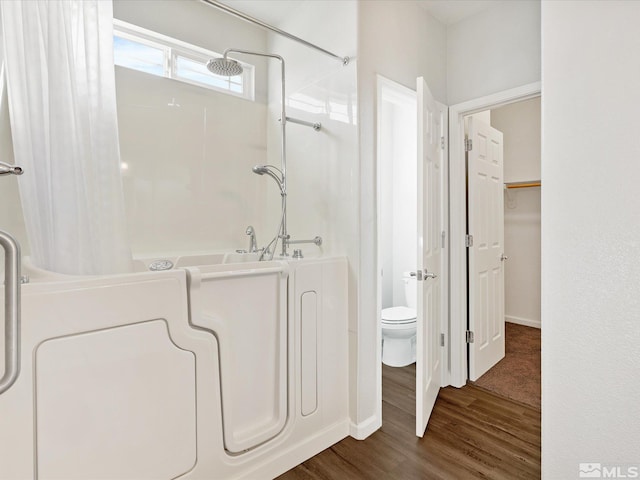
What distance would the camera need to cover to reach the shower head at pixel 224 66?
1921mm

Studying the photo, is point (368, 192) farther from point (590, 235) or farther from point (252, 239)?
point (590, 235)

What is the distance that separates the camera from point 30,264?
1273mm

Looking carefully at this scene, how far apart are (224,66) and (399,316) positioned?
2.29 metres

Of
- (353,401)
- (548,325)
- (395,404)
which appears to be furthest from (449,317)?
(548,325)

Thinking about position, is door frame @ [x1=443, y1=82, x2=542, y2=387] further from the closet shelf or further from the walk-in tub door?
the closet shelf

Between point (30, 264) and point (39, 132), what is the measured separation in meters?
0.49

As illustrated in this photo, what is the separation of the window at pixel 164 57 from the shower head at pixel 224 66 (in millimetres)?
660

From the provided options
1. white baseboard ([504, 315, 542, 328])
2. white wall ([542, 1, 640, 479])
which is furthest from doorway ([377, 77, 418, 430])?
white wall ([542, 1, 640, 479])

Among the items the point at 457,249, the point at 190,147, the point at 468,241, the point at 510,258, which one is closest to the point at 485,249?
the point at 468,241

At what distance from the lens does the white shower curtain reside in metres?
1.20

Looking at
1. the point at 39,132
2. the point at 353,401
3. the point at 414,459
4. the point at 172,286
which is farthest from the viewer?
the point at 353,401

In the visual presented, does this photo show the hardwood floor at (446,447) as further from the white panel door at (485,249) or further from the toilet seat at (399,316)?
the toilet seat at (399,316)

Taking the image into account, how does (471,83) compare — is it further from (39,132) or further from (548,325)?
(39,132)

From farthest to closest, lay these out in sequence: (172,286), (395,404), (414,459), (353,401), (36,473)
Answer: (395,404) < (353,401) < (414,459) < (172,286) < (36,473)
